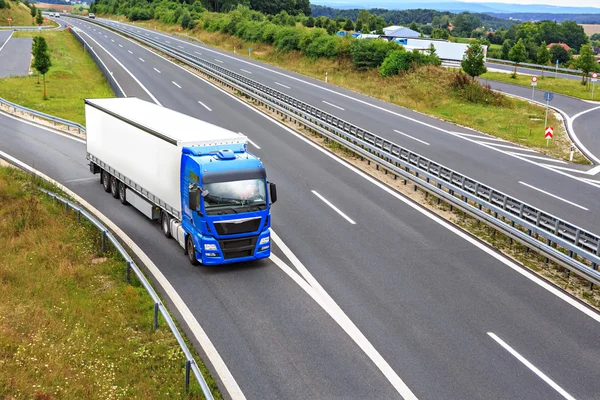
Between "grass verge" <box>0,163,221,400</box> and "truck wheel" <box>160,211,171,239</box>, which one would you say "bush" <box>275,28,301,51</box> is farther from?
"grass verge" <box>0,163,221,400</box>

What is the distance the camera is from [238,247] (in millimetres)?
15945

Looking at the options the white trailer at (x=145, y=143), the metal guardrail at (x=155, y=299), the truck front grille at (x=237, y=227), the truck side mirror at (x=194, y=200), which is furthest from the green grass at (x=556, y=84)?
the truck side mirror at (x=194, y=200)

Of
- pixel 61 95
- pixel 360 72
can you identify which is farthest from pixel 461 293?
pixel 360 72

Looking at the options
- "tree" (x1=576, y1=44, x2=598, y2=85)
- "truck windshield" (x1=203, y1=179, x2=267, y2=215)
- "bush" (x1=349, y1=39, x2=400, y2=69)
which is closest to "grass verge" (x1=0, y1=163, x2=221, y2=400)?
"truck windshield" (x1=203, y1=179, x2=267, y2=215)

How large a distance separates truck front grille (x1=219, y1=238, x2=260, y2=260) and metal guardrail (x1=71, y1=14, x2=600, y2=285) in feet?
24.8

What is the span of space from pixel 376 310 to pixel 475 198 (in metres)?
7.55

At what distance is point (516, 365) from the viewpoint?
12039mm

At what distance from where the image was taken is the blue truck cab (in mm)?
15664

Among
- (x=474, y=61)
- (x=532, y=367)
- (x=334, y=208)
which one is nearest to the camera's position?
(x=532, y=367)

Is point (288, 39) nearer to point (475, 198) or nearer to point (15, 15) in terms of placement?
point (475, 198)

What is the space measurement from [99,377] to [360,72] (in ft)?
Result: 164

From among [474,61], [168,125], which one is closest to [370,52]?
[474,61]

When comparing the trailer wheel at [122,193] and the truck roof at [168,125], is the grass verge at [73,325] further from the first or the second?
the truck roof at [168,125]

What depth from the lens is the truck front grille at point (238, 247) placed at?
51.8ft
